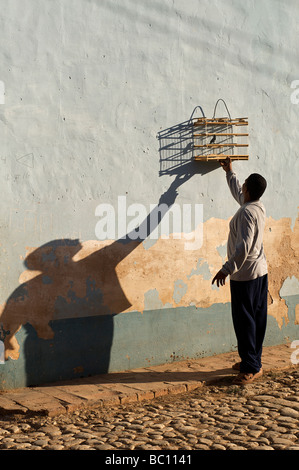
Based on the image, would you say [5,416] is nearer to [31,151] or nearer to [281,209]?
[31,151]

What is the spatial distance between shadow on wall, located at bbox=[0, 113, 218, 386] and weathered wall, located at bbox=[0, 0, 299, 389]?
12 mm

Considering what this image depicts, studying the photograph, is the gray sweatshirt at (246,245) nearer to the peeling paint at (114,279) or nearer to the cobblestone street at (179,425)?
the peeling paint at (114,279)

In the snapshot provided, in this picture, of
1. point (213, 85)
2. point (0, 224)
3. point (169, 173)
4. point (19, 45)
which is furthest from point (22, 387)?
point (213, 85)

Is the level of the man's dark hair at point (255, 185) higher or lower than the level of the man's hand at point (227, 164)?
lower

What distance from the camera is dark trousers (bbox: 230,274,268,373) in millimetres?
6059

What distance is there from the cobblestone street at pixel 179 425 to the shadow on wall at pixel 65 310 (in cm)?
81

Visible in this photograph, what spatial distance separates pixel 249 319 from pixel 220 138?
7.13 ft

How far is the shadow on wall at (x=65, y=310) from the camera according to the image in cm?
576

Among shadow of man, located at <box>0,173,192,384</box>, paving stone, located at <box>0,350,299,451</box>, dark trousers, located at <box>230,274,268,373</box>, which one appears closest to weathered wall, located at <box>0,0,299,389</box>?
shadow of man, located at <box>0,173,192,384</box>

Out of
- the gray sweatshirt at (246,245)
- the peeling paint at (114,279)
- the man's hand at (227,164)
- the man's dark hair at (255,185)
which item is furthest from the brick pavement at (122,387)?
the man's hand at (227,164)

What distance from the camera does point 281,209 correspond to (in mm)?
7750

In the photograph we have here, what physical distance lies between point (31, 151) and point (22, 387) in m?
2.10

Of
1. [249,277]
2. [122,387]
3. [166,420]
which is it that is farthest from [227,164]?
[166,420]

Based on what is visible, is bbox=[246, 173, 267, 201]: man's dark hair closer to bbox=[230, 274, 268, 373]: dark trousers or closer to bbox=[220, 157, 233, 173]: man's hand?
bbox=[220, 157, 233, 173]: man's hand
